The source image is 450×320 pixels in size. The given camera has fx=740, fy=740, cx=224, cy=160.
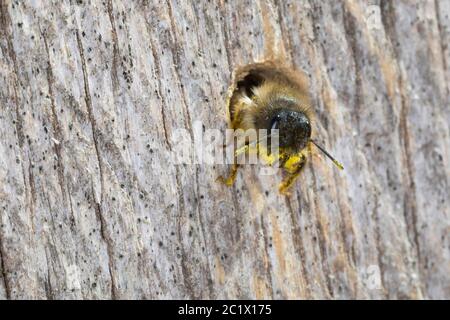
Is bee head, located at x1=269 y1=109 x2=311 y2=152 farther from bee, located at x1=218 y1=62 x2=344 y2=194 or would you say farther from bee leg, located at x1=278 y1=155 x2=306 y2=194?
bee leg, located at x1=278 y1=155 x2=306 y2=194

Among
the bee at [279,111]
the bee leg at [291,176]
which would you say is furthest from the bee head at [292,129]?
the bee leg at [291,176]

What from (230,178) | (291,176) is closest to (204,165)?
(230,178)

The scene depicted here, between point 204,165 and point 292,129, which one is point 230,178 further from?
point 292,129

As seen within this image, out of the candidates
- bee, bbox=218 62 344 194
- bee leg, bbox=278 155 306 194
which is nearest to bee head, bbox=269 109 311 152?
bee, bbox=218 62 344 194

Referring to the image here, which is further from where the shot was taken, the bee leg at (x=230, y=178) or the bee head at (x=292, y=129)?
the bee leg at (x=230, y=178)

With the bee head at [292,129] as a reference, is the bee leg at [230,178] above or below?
below

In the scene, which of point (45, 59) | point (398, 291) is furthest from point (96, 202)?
point (398, 291)

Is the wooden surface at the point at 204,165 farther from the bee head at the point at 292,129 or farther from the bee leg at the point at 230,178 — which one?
the bee head at the point at 292,129
